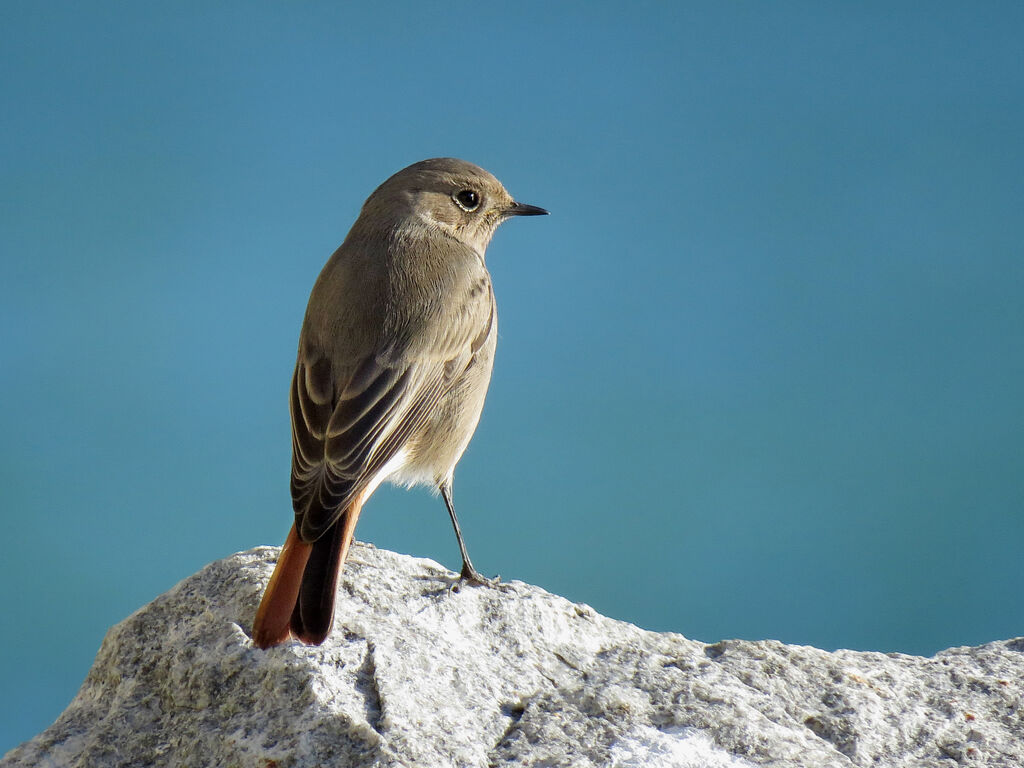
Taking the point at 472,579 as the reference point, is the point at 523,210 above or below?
above

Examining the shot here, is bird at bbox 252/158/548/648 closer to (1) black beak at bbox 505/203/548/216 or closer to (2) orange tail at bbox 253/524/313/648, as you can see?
(2) orange tail at bbox 253/524/313/648

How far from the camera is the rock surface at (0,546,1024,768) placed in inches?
107

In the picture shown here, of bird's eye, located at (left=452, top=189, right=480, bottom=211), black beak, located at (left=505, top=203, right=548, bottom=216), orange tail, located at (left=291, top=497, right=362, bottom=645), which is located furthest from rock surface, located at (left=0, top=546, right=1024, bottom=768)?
black beak, located at (left=505, top=203, right=548, bottom=216)

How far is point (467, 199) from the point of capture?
4.93m

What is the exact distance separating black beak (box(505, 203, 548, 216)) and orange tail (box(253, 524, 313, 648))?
239 cm

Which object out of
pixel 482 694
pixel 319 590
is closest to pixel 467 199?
pixel 319 590

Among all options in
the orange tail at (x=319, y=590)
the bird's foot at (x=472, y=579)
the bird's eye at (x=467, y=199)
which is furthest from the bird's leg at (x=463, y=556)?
the bird's eye at (x=467, y=199)

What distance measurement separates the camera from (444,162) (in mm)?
4910

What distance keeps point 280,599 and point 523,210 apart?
2.61 m

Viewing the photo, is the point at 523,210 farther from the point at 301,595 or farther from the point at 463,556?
the point at 301,595

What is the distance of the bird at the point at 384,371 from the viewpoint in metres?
3.15

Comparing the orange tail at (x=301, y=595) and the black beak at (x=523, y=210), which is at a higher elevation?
the black beak at (x=523, y=210)

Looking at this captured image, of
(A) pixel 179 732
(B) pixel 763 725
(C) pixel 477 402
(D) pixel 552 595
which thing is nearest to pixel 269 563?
(A) pixel 179 732

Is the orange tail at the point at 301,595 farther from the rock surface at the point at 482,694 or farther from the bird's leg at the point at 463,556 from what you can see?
the bird's leg at the point at 463,556
